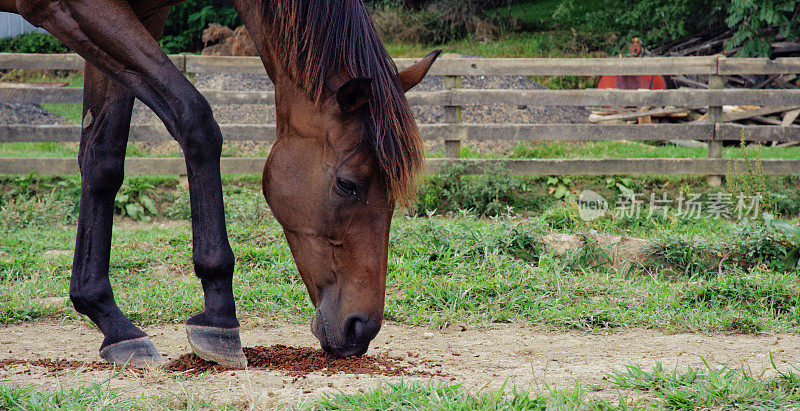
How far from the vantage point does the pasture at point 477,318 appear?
2.23 m

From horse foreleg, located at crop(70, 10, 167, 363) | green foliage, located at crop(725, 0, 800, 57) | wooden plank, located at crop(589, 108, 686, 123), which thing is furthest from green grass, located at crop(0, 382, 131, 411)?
green foliage, located at crop(725, 0, 800, 57)

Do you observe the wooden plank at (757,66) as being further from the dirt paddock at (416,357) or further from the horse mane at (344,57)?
the horse mane at (344,57)

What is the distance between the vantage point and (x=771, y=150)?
9102mm

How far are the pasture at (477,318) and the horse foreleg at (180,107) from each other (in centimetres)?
22

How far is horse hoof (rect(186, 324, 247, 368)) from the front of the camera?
2.62m

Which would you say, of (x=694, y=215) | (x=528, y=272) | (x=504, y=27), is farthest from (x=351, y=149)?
(x=504, y=27)

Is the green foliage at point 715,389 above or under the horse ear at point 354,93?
under

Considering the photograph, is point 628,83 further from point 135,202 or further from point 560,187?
point 135,202

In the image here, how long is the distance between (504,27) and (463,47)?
2186 mm

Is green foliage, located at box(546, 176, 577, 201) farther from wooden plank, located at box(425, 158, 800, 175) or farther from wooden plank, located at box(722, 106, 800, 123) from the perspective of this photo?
wooden plank, located at box(722, 106, 800, 123)

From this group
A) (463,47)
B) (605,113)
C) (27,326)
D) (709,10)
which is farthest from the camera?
(463,47)

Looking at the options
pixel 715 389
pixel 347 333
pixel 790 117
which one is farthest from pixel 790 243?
pixel 790 117

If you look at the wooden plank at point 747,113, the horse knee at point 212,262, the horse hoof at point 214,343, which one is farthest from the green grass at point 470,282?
the wooden plank at point 747,113

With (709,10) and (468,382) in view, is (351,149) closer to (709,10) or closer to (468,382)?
(468,382)
